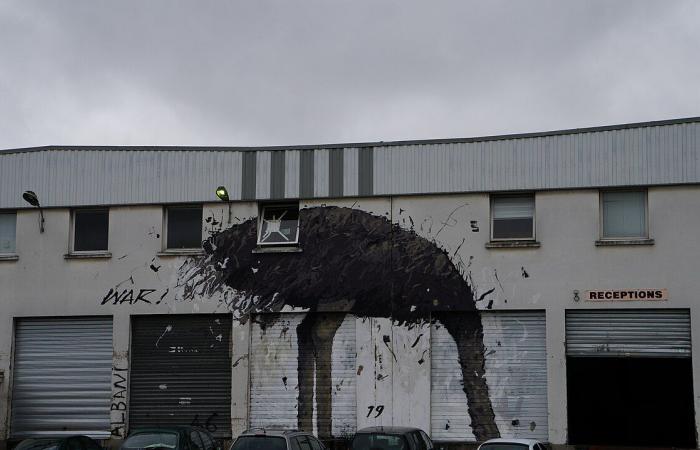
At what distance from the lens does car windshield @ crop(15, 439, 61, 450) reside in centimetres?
1784

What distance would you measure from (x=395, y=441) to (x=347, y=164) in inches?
328

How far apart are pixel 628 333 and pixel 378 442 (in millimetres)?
7373

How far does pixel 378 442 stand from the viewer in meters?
17.5

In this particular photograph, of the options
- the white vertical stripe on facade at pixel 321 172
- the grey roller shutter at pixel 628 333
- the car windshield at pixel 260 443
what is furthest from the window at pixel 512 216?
the car windshield at pixel 260 443

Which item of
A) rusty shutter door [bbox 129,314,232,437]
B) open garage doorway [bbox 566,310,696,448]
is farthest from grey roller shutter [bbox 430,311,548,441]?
rusty shutter door [bbox 129,314,232,437]

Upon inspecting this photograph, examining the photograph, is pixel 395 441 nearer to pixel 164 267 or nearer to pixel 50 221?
pixel 164 267

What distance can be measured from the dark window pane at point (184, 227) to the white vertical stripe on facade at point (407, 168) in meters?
0.45

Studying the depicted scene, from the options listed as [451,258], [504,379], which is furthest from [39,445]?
[504,379]

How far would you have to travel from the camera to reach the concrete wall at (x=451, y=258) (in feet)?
71.7

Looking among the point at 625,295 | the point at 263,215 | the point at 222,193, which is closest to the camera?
the point at 625,295

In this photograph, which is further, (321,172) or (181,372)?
(181,372)

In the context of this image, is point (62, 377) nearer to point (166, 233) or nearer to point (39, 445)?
point (166, 233)

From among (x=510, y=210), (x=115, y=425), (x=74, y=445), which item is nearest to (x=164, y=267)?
(x=115, y=425)

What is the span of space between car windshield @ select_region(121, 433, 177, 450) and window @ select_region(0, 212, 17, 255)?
372 inches
